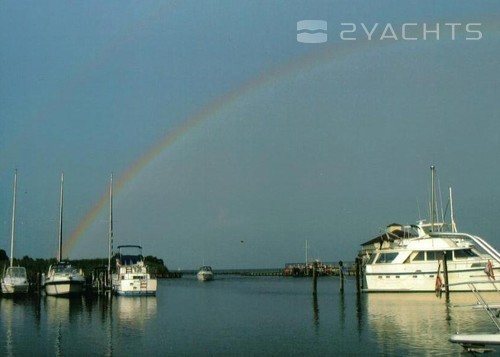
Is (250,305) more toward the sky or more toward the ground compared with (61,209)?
more toward the ground

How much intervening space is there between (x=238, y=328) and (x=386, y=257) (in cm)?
3004

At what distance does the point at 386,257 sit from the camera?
64.0m

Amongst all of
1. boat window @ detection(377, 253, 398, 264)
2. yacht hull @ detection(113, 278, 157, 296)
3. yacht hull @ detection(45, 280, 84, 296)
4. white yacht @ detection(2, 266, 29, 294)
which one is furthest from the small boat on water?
white yacht @ detection(2, 266, 29, 294)

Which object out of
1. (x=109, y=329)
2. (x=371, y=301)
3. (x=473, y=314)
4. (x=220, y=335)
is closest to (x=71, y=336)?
(x=109, y=329)

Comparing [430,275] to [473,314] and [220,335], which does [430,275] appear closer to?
[473,314]

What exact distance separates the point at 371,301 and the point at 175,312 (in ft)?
55.0

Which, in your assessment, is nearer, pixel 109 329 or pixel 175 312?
pixel 109 329

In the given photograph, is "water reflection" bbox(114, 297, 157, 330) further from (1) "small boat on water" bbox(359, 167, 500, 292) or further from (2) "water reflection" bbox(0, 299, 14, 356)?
(1) "small boat on water" bbox(359, 167, 500, 292)

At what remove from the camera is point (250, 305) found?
2274 inches

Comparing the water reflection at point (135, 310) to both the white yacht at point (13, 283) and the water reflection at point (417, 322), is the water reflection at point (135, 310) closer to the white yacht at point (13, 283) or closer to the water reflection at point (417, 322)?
the white yacht at point (13, 283)

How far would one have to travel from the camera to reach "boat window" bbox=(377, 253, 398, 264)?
63.4 metres

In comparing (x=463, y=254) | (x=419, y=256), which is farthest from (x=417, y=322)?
(x=419, y=256)

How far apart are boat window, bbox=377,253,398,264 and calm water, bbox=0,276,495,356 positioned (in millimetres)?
7845

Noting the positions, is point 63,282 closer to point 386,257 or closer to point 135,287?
point 135,287
